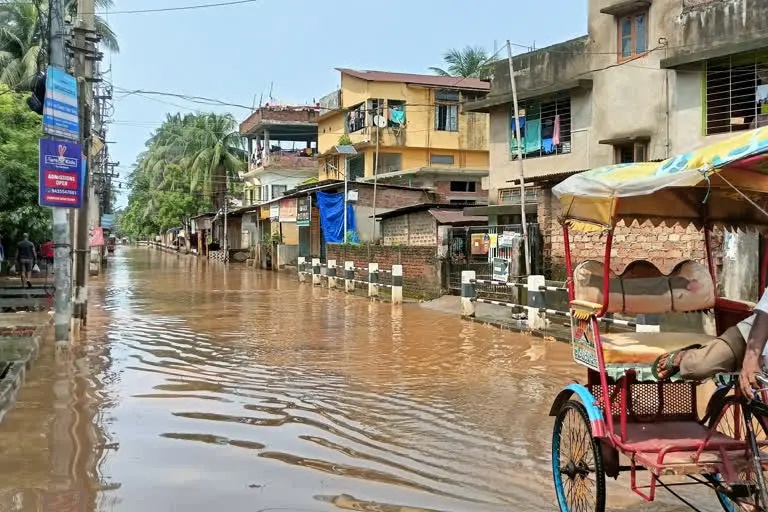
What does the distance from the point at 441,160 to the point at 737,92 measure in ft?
73.7

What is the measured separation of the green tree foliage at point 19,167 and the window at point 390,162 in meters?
21.6

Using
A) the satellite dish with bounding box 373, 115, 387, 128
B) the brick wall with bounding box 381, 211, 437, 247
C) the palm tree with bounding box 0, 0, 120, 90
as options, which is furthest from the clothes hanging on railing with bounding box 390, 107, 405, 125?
the palm tree with bounding box 0, 0, 120, 90

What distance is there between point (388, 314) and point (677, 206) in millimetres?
12471

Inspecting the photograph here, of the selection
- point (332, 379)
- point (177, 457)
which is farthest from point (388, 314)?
point (177, 457)

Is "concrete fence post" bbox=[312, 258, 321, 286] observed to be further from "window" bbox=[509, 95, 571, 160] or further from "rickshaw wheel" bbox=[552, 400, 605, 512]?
"rickshaw wheel" bbox=[552, 400, 605, 512]

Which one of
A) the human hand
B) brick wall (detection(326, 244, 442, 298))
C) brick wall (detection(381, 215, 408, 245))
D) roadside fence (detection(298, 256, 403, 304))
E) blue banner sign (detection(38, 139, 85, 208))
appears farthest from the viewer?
brick wall (detection(381, 215, 408, 245))

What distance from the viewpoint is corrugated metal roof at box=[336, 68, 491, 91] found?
125 ft

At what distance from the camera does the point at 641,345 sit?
477 centimetres

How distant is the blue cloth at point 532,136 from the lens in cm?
2456

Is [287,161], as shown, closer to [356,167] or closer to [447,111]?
[356,167]

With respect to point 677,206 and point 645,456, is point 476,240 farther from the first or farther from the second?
point 645,456

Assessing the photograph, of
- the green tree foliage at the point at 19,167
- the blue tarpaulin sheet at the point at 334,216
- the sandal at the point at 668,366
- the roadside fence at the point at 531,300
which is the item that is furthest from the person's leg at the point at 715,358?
the blue tarpaulin sheet at the point at 334,216

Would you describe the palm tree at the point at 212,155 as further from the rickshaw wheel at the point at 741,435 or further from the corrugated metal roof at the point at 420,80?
the rickshaw wheel at the point at 741,435

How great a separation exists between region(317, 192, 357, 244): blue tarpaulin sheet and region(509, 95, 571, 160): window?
28.7 ft
